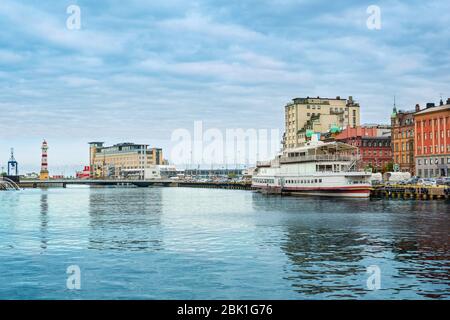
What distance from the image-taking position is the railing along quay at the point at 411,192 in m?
110

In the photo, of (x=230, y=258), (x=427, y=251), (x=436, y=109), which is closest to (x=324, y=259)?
(x=230, y=258)

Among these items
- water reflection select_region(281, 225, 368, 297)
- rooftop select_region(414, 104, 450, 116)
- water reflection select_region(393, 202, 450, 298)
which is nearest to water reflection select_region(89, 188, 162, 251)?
water reflection select_region(281, 225, 368, 297)

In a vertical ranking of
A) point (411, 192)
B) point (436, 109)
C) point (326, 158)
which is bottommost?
point (411, 192)

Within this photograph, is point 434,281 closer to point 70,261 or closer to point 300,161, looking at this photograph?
point 70,261

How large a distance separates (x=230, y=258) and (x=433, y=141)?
12422cm

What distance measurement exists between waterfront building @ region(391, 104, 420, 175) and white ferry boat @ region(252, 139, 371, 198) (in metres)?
45.4

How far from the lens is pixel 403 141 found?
17625 centimetres

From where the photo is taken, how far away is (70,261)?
4212 centimetres

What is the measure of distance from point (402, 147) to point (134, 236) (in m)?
136

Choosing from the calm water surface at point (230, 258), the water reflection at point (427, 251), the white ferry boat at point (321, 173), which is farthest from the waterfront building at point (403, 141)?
the water reflection at point (427, 251)

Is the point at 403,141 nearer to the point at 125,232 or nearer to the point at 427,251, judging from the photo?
the point at 125,232

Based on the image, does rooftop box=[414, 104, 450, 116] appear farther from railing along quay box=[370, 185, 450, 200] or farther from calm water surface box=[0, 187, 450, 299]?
calm water surface box=[0, 187, 450, 299]

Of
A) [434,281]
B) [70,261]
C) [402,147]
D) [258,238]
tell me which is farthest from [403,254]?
[402,147]
